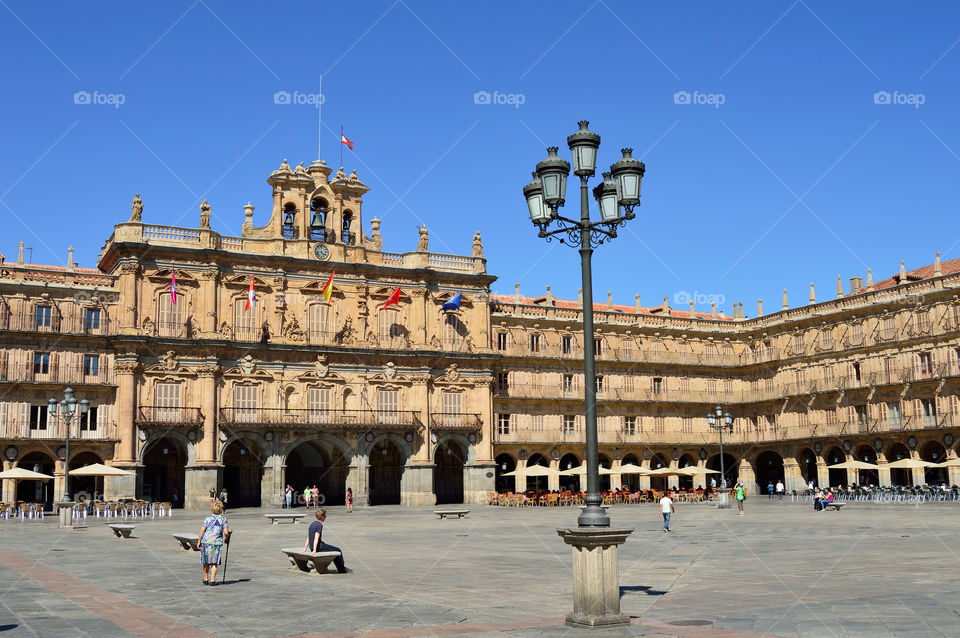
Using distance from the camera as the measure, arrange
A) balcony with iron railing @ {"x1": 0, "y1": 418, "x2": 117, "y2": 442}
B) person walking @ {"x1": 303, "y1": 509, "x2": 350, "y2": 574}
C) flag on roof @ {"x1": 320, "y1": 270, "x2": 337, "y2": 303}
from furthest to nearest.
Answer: flag on roof @ {"x1": 320, "y1": 270, "x2": 337, "y2": 303} → balcony with iron railing @ {"x1": 0, "y1": 418, "x2": 117, "y2": 442} → person walking @ {"x1": 303, "y1": 509, "x2": 350, "y2": 574}

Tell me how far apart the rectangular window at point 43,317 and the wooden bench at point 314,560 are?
123 feet

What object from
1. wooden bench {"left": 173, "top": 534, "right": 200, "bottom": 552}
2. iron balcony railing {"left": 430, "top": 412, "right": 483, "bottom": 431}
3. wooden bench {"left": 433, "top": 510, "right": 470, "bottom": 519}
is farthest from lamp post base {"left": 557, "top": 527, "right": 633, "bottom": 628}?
iron balcony railing {"left": 430, "top": 412, "right": 483, "bottom": 431}

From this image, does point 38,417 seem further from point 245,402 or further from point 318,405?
point 318,405

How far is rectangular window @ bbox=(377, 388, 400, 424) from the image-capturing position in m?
58.9

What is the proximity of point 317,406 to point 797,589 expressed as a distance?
1732 inches

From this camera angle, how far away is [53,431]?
51.5 meters

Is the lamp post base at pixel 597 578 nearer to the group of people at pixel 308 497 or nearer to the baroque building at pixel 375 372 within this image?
the group of people at pixel 308 497

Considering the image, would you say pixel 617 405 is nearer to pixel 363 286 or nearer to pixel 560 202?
pixel 363 286

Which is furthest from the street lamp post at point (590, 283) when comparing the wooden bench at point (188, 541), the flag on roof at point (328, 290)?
the flag on roof at point (328, 290)

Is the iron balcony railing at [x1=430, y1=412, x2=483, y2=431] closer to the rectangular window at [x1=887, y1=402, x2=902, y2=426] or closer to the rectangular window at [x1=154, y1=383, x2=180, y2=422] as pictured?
the rectangular window at [x1=154, y1=383, x2=180, y2=422]

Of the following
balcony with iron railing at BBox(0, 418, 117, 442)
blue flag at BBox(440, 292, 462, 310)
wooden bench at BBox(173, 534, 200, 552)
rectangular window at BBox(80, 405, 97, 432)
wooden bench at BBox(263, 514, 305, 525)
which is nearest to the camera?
wooden bench at BBox(173, 534, 200, 552)

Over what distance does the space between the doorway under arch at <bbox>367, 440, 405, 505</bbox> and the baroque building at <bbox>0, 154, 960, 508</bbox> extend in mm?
124

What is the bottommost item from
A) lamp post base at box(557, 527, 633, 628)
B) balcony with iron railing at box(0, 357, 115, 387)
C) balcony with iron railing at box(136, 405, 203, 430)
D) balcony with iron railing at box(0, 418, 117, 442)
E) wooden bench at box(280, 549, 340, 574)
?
wooden bench at box(280, 549, 340, 574)

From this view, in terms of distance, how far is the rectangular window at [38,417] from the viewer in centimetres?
5134
